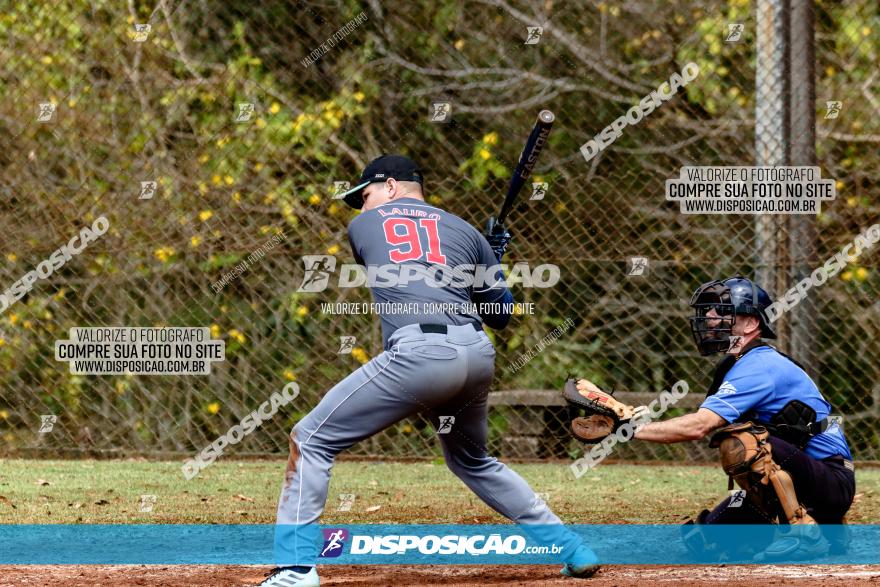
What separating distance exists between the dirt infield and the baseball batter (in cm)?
25

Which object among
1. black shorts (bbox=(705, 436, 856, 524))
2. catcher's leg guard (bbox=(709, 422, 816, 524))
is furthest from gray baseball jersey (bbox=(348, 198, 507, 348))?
black shorts (bbox=(705, 436, 856, 524))

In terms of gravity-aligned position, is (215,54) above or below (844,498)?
above

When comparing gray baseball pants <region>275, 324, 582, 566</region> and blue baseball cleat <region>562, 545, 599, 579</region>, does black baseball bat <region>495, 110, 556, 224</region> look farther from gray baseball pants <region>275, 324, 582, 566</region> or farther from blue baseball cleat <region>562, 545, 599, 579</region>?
blue baseball cleat <region>562, 545, 599, 579</region>

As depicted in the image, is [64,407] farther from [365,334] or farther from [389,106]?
[389,106]

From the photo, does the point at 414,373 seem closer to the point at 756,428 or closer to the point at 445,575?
the point at 445,575

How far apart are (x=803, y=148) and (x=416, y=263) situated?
4.75 metres

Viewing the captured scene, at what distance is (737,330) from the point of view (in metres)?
5.06

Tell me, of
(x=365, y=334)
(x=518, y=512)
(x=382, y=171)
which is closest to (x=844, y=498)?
(x=518, y=512)

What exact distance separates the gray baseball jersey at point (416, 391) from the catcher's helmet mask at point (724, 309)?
0.85 meters

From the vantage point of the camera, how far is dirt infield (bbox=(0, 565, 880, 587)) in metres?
4.61

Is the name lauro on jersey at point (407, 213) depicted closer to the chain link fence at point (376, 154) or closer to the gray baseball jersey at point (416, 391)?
the gray baseball jersey at point (416, 391)

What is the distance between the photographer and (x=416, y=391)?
445 centimetres

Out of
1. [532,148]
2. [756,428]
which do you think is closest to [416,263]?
[532,148]

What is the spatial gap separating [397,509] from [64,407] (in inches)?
152
